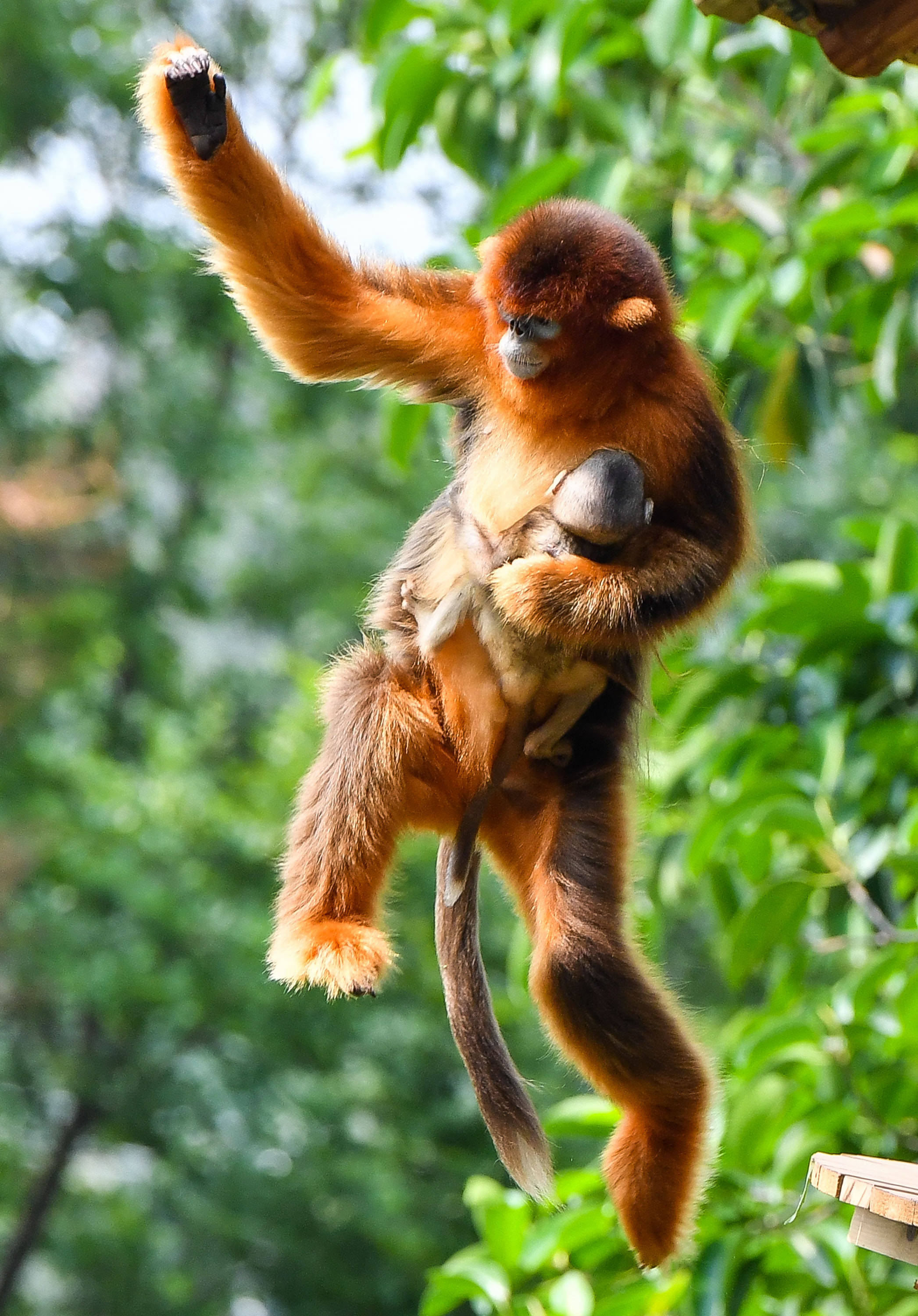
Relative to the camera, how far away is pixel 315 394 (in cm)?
1448

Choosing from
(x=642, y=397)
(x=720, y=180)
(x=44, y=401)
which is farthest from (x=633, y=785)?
(x=44, y=401)

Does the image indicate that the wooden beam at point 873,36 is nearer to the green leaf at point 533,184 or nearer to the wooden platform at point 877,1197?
the green leaf at point 533,184

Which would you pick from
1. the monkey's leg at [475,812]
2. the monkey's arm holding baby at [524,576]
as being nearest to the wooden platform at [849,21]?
the monkey's arm holding baby at [524,576]

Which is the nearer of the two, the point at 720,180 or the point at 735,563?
the point at 735,563

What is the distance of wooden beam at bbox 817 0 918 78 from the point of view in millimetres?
2541

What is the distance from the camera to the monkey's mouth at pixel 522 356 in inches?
92.0

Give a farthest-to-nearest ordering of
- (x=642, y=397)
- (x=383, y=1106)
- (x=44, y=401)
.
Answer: (x=44, y=401) < (x=383, y=1106) < (x=642, y=397)

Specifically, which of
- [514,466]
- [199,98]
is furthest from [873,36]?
[199,98]

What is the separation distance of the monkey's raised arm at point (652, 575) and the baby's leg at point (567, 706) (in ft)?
0.59

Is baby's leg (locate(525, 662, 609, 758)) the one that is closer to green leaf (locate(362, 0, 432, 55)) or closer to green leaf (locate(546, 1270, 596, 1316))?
green leaf (locate(546, 1270, 596, 1316))

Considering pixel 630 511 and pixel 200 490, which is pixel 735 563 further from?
pixel 200 490

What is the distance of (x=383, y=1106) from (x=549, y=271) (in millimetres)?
9554

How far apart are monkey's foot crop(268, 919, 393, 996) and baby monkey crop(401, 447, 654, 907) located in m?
0.19

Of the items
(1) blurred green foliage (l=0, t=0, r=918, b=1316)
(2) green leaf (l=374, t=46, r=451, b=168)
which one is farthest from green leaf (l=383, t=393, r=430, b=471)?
(2) green leaf (l=374, t=46, r=451, b=168)
